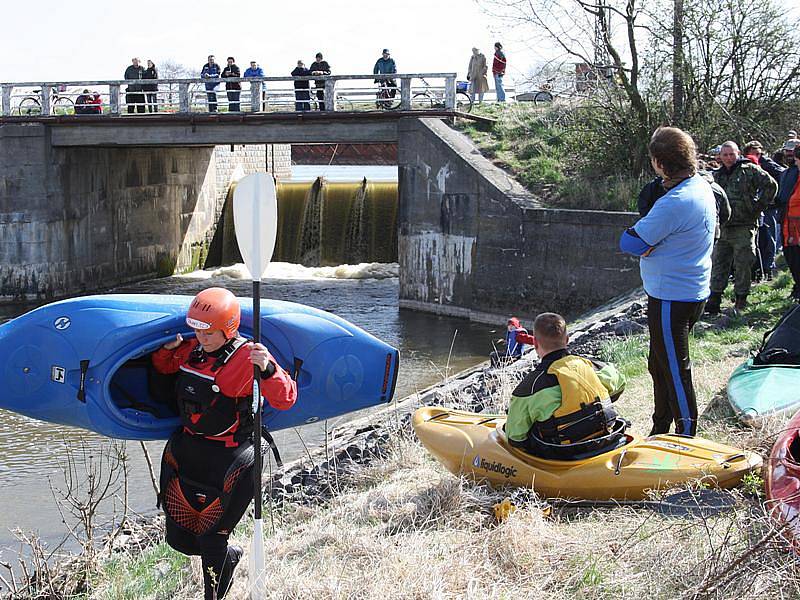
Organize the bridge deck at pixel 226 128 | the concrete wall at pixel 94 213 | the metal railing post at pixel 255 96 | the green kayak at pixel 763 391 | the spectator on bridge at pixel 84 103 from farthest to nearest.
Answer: the spectator on bridge at pixel 84 103, the concrete wall at pixel 94 213, the metal railing post at pixel 255 96, the bridge deck at pixel 226 128, the green kayak at pixel 763 391

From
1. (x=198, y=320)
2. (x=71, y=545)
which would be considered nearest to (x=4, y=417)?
(x=71, y=545)

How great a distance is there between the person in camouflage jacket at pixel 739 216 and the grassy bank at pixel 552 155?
7.83 m

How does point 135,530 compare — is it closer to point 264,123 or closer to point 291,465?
point 291,465

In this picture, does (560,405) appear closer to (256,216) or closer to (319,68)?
(256,216)

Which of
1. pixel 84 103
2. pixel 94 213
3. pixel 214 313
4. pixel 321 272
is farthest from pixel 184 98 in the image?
pixel 214 313

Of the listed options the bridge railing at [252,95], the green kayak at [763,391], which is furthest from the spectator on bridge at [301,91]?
the green kayak at [763,391]

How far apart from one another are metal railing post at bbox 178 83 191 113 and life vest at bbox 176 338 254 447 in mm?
18136

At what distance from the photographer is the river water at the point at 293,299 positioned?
926cm

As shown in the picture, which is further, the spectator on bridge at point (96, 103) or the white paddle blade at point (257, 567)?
the spectator on bridge at point (96, 103)

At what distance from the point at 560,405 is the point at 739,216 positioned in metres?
5.51

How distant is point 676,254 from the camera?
209 inches

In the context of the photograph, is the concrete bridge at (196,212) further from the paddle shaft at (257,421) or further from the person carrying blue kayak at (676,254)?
the paddle shaft at (257,421)

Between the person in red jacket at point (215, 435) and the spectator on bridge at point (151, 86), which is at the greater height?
the spectator on bridge at point (151, 86)

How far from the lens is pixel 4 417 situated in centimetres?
1249
